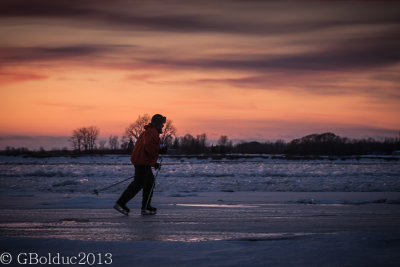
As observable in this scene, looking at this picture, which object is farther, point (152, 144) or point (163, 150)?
point (163, 150)

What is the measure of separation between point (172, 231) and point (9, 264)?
2.45 meters

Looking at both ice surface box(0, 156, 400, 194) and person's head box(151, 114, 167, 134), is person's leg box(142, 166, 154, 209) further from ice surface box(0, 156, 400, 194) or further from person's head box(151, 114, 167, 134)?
ice surface box(0, 156, 400, 194)

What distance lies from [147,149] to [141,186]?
2.48 feet

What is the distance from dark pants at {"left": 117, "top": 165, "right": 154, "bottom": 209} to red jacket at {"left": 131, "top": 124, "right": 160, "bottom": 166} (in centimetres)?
14

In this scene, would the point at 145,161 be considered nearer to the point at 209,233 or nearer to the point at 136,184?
the point at 136,184

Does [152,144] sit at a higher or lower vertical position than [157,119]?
lower

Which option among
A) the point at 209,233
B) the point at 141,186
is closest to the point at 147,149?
the point at 141,186

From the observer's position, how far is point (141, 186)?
8.13 meters

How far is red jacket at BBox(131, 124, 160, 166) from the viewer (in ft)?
26.4

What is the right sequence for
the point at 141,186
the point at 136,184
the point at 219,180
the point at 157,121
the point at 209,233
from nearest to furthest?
the point at 209,233, the point at 136,184, the point at 141,186, the point at 157,121, the point at 219,180

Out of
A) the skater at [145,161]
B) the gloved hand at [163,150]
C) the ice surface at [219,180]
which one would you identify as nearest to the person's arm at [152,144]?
the skater at [145,161]

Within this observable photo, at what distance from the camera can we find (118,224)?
642 centimetres

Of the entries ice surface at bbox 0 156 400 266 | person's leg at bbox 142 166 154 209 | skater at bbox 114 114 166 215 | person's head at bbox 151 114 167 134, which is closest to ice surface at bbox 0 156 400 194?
person's leg at bbox 142 166 154 209

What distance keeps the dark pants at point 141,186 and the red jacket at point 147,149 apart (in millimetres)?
Answer: 143
